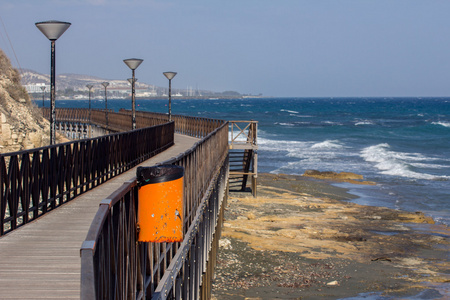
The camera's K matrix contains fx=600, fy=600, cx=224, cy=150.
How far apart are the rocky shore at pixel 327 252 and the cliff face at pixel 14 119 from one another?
8.52 meters

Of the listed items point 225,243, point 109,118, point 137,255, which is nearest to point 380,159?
Answer: point 109,118

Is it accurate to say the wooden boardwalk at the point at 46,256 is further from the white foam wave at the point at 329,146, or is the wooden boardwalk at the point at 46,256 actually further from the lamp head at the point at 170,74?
the white foam wave at the point at 329,146

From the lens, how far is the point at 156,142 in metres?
24.0

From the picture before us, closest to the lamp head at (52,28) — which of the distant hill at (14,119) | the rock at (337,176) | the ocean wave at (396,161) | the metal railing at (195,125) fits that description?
the distant hill at (14,119)

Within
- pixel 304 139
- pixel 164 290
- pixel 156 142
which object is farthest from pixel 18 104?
pixel 304 139

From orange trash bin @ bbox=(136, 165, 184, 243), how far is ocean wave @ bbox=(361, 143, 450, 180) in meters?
35.7

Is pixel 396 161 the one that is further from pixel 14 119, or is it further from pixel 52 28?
pixel 52 28

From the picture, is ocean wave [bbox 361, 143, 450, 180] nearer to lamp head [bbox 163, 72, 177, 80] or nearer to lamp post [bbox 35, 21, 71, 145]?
lamp head [bbox 163, 72, 177, 80]

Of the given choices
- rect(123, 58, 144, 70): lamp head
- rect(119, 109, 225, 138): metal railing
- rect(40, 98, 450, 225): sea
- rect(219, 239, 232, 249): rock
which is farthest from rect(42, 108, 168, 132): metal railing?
rect(219, 239, 232, 249): rock

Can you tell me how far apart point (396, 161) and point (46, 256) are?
4349 centimetres

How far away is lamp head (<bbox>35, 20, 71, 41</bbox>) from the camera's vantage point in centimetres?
1359

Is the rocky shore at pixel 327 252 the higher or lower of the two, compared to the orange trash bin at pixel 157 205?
lower

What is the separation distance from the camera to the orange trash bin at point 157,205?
507cm

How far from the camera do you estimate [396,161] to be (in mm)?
47750
